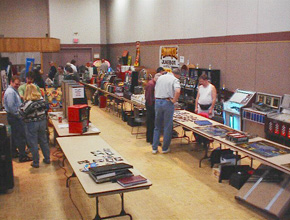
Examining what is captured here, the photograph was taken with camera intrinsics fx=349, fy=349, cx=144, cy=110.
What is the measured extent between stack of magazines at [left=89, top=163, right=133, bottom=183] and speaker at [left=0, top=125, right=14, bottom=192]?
2.09 metres

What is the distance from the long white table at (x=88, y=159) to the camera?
3.59 meters

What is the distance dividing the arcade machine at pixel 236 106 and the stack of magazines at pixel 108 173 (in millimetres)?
4942

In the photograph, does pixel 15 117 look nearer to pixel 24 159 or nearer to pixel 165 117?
pixel 24 159

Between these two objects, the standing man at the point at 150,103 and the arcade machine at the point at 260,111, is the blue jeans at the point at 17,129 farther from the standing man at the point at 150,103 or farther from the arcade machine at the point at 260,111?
the arcade machine at the point at 260,111

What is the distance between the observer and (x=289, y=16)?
7.27 m

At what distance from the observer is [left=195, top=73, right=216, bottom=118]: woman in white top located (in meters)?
7.46

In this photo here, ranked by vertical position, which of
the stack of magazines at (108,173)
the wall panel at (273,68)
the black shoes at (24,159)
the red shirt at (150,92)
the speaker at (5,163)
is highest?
the wall panel at (273,68)

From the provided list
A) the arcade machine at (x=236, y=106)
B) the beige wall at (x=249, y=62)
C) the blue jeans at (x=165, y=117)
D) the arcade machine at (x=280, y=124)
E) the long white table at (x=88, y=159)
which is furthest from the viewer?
the arcade machine at (x=236, y=106)

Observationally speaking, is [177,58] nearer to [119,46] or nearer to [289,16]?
[289,16]

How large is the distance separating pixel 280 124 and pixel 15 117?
5161mm

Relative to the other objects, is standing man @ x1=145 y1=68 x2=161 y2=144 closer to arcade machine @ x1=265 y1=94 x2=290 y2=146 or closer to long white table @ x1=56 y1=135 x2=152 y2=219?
long white table @ x1=56 y1=135 x2=152 y2=219

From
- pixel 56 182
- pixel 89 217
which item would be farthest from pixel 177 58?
pixel 89 217

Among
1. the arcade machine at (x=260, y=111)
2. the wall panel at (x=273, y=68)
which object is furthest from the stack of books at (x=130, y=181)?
the wall panel at (x=273, y=68)

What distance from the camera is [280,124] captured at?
6.84 metres
